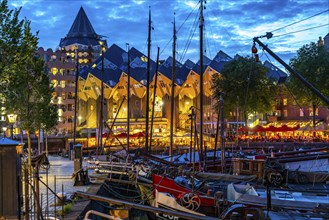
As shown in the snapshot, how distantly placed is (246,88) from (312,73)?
30.5ft

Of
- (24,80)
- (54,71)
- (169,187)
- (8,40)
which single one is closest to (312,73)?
(24,80)

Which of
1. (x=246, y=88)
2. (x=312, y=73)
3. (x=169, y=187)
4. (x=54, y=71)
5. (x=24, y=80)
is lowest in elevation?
(x=169, y=187)

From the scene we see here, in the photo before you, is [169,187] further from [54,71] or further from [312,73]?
[54,71]

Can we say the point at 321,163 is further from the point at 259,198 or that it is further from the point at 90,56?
the point at 90,56

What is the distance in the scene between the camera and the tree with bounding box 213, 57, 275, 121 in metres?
58.8

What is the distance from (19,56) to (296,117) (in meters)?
69.6

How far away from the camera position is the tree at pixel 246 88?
2313 inches

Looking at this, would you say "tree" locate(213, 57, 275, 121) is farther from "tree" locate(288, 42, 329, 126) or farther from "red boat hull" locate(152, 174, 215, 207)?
"red boat hull" locate(152, 174, 215, 207)

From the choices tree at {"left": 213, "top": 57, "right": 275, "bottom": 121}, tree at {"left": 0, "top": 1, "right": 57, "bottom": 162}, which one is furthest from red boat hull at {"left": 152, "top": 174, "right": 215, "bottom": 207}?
tree at {"left": 213, "top": 57, "right": 275, "bottom": 121}

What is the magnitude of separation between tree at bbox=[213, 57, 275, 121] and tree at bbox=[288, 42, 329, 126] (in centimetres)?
405

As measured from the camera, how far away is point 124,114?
304 ft

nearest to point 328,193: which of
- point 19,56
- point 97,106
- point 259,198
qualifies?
point 259,198

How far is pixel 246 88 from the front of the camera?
58.9 metres

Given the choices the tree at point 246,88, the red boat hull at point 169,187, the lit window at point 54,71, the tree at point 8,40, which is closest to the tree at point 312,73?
the tree at point 246,88
